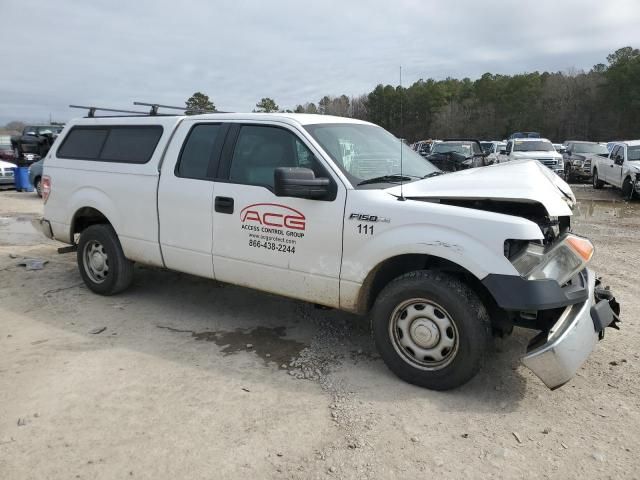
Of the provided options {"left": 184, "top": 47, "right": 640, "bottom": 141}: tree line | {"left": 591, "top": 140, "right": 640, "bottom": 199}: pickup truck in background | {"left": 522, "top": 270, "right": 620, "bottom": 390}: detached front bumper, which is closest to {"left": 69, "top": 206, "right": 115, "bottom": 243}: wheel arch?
{"left": 522, "top": 270, "right": 620, "bottom": 390}: detached front bumper

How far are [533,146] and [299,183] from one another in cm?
1925

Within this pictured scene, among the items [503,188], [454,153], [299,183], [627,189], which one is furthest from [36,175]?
[627,189]

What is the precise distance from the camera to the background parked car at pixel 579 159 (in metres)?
21.1

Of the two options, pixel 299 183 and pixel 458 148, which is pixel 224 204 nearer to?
pixel 299 183

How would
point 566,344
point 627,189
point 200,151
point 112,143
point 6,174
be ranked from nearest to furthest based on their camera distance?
1. point 566,344
2. point 200,151
3. point 112,143
4. point 627,189
5. point 6,174

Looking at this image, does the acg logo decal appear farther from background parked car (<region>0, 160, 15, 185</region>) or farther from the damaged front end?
background parked car (<region>0, 160, 15, 185</region>)

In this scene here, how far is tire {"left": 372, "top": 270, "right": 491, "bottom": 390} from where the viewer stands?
3363mm

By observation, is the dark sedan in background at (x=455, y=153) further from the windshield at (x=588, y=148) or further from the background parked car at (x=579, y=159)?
the windshield at (x=588, y=148)

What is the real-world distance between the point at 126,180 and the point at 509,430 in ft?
13.3

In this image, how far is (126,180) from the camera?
16.9 feet

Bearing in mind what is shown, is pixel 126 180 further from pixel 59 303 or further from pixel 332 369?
pixel 332 369

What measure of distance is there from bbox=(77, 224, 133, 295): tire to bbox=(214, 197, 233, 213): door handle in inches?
63.2

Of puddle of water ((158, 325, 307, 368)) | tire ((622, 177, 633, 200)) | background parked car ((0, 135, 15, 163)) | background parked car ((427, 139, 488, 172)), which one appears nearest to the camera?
puddle of water ((158, 325, 307, 368))

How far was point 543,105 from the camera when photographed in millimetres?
61969
